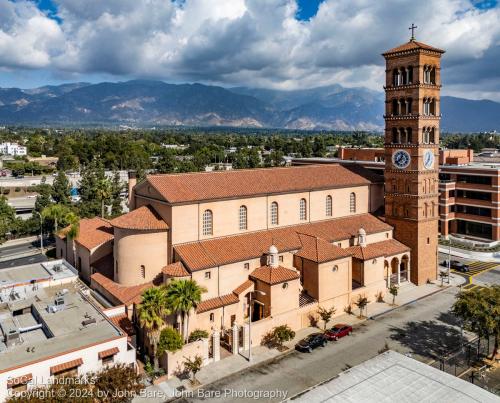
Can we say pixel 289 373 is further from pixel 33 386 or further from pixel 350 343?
pixel 33 386

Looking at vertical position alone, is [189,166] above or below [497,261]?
above

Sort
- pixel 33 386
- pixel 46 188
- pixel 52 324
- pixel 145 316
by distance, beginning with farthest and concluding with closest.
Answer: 1. pixel 46 188
2. pixel 52 324
3. pixel 145 316
4. pixel 33 386

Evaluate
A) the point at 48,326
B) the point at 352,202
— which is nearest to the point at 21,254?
the point at 48,326

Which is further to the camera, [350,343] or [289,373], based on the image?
[350,343]

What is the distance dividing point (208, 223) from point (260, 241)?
619 centimetres

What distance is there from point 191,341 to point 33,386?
13.1 meters

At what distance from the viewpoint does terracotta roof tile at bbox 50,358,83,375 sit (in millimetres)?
31183

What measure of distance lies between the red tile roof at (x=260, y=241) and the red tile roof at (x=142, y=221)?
3.05m

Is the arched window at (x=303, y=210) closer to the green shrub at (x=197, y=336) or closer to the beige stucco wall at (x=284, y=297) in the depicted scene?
the beige stucco wall at (x=284, y=297)

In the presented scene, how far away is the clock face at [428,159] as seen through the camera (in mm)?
56844

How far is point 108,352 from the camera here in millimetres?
33688

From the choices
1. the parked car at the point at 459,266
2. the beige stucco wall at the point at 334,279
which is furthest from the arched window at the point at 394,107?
the parked car at the point at 459,266

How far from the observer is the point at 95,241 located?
54531 mm

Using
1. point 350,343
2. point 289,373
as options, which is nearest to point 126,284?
point 289,373
